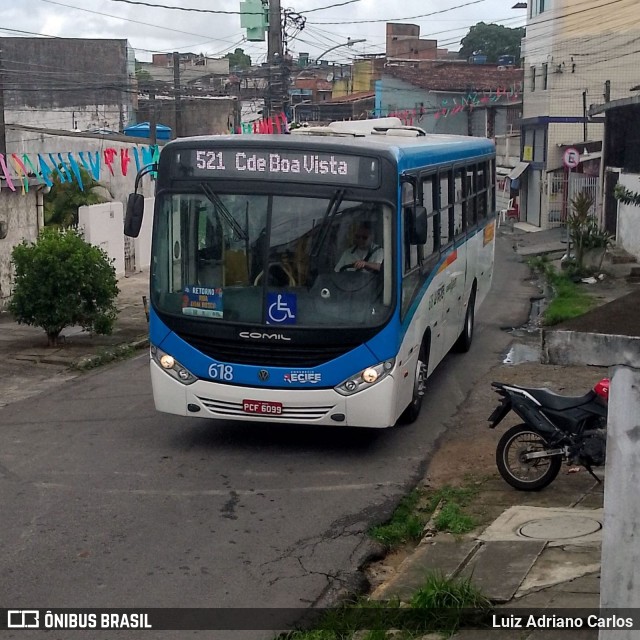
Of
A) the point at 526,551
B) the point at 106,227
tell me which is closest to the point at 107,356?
the point at 106,227

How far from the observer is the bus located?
926 centimetres

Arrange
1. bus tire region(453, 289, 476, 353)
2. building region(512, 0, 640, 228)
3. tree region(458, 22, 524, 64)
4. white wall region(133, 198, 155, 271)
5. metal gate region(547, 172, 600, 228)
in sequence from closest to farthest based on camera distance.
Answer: bus tire region(453, 289, 476, 353) → white wall region(133, 198, 155, 271) → metal gate region(547, 172, 600, 228) → building region(512, 0, 640, 228) → tree region(458, 22, 524, 64)

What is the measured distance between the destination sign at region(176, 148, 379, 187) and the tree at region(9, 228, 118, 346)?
6470 millimetres

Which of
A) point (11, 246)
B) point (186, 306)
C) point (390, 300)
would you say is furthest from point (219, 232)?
point (11, 246)

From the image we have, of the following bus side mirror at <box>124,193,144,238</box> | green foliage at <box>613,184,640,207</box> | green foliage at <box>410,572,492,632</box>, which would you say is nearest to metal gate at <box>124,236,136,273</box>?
green foliage at <box>613,184,640,207</box>

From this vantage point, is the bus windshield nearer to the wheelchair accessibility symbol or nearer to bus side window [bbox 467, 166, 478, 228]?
the wheelchair accessibility symbol

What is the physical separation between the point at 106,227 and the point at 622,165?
1434cm

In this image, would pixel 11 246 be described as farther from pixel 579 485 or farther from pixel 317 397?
pixel 579 485

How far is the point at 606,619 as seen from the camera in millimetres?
4969

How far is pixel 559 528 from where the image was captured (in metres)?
7.41

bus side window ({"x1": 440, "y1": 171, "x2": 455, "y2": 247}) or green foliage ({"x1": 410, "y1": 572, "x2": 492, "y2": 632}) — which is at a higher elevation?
bus side window ({"x1": 440, "y1": 171, "x2": 455, "y2": 247})

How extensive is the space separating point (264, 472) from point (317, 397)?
0.83 m

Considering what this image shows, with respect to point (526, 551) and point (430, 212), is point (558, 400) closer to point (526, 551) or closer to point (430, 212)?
point (526, 551)

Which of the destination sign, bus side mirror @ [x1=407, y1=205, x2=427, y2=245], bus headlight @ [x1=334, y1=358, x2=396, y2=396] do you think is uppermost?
the destination sign
